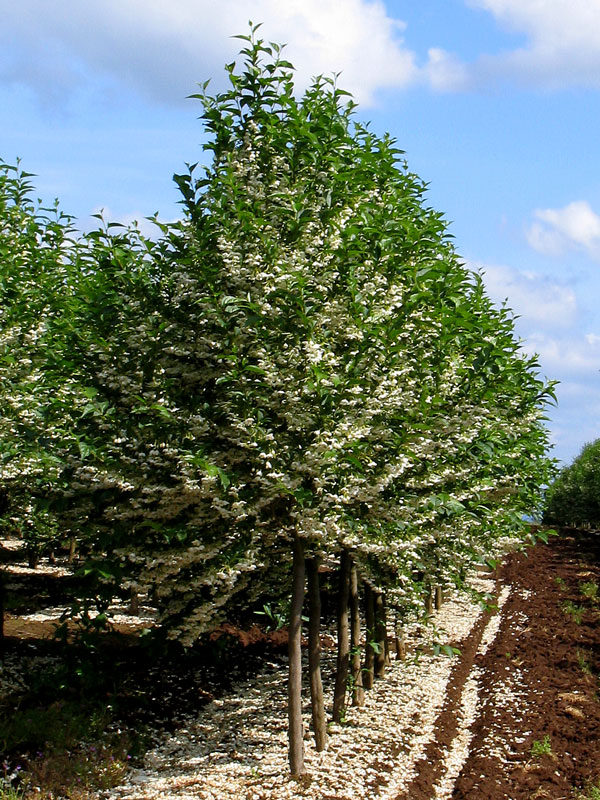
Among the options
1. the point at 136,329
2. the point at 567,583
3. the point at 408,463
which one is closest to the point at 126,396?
the point at 136,329

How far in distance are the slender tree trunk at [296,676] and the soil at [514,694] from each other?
1.32 metres

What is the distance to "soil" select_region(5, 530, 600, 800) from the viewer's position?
932 cm

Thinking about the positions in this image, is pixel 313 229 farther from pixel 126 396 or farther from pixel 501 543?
pixel 501 543

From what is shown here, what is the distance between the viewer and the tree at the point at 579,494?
4469cm

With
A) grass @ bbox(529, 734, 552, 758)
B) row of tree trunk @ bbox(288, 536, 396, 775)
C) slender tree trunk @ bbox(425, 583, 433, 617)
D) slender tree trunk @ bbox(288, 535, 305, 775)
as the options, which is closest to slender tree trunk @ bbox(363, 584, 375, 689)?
row of tree trunk @ bbox(288, 536, 396, 775)

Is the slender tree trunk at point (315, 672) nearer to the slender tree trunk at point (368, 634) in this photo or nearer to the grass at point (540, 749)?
the slender tree trunk at point (368, 634)

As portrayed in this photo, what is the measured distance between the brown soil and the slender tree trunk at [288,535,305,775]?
135cm

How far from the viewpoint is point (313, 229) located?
28.6ft

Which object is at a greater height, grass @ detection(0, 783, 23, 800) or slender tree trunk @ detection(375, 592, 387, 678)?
slender tree trunk @ detection(375, 592, 387, 678)

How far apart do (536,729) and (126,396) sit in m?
7.46

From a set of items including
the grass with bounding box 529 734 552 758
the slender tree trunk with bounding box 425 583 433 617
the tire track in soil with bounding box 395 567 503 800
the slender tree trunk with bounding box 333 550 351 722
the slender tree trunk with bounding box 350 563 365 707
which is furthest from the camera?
the slender tree trunk with bounding box 425 583 433 617

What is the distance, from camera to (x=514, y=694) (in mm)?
12859

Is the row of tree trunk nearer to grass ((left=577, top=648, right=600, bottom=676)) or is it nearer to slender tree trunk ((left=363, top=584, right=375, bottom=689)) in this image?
slender tree trunk ((left=363, top=584, right=375, bottom=689))

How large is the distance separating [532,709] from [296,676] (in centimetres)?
484
